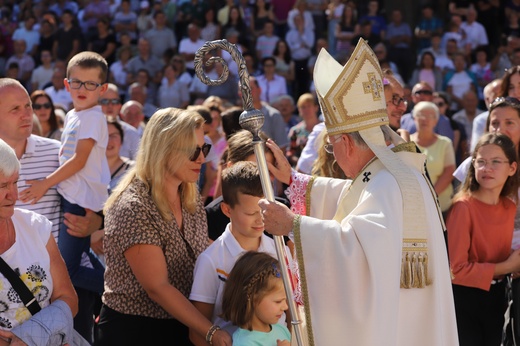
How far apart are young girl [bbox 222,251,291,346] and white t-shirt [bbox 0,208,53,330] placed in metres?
0.92

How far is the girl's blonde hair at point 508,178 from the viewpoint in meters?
6.45

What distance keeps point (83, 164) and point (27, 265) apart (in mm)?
2068

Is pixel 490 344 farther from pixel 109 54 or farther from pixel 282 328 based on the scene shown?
pixel 109 54

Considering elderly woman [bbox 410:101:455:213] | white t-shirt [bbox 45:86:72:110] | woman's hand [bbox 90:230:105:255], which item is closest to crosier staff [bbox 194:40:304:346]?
woman's hand [bbox 90:230:105:255]

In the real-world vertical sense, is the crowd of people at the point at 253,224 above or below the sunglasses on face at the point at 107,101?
below

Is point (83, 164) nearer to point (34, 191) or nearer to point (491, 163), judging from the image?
point (34, 191)

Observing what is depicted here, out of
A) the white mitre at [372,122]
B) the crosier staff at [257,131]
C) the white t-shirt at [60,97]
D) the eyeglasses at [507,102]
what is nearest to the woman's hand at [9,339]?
the crosier staff at [257,131]

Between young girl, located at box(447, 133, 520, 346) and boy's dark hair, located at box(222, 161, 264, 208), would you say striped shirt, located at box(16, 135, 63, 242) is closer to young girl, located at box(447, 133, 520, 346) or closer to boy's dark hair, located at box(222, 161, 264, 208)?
boy's dark hair, located at box(222, 161, 264, 208)

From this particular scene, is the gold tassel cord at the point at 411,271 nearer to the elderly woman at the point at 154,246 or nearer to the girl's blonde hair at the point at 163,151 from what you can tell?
the elderly woman at the point at 154,246

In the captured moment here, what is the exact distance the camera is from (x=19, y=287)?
4.35 meters

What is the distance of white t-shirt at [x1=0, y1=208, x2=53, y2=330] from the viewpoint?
4.32m

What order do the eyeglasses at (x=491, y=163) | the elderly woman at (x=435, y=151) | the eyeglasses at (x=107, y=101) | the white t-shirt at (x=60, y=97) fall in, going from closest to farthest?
the eyeglasses at (x=491, y=163)
the elderly woman at (x=435, y=151)
the eyeglasses at (x=107, y=101)
the white t-shirt at (x=60, y=97)

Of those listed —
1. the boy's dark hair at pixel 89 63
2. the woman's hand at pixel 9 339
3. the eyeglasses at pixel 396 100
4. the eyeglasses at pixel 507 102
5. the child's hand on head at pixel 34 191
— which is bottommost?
the woman's hand at pixel 9 339

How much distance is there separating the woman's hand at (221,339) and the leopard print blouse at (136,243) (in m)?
0.40
